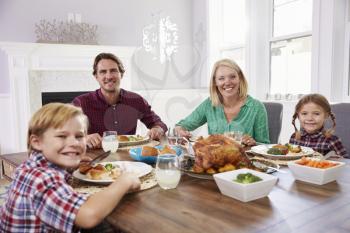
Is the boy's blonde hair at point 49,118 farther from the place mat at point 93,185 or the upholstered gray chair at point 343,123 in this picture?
the upholstered gray chair at point 343,123

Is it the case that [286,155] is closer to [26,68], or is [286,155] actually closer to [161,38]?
[26,68]

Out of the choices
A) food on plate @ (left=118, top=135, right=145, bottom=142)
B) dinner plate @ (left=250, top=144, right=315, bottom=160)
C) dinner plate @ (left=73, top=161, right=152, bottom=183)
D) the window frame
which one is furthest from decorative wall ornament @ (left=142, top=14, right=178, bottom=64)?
dinner plate @ (left=73, top=161, right=152, bottom=183)

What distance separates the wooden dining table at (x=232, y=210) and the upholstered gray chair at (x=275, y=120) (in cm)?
115

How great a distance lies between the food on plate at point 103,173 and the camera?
3.56 feet

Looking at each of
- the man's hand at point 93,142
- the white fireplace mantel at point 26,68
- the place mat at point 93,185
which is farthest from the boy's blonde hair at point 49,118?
the white fireplace mantel at point 26,68

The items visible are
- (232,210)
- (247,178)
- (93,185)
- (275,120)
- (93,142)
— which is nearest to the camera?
(232,210)

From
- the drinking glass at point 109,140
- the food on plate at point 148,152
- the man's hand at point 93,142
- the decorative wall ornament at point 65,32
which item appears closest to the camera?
the food on plate at point 148,152

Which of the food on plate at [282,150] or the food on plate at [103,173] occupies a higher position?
the food on plate at [282,150]

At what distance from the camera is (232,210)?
0.83 metres

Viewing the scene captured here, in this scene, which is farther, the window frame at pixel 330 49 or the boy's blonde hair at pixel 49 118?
the window frame at pixel 330 49

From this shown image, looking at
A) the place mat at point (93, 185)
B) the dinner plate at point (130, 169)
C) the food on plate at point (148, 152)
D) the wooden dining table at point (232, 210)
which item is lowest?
the wooden dining table at point (232, 210)

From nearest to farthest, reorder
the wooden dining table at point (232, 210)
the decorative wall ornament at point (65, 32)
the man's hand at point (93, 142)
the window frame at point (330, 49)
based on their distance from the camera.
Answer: the wooden dining table at point (232, 210), the man's hand at point (93, 142), the window frame at point (330, 49), the decorative wall ornament at point (65, 32)

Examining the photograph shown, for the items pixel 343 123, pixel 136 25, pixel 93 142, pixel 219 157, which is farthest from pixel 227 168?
pixel 136 25

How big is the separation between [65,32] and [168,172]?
11.0 ft
